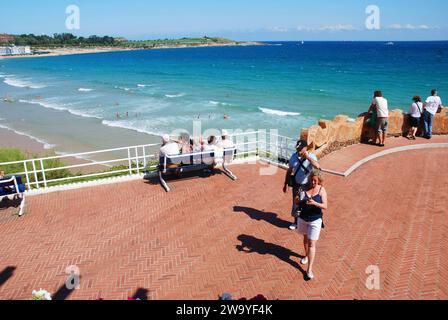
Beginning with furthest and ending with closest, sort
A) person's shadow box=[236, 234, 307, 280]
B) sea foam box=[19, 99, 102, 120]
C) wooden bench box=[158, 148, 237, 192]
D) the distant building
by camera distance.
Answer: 1. the distant building
2. sea foam box=[19, 99, 102, 120]
3. wooden bench box=[158, 148, 237, 192]
4. person's shadow box=[236, 234, 307, 280]

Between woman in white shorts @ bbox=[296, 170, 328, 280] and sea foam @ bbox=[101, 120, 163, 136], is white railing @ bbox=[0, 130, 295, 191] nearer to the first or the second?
woman in white shorts @ bbox=[296, 170, 328, 280]

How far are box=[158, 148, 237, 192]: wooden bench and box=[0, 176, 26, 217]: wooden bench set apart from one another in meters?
3.10

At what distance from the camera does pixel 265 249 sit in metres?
6.66

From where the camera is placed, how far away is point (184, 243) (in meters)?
6.88

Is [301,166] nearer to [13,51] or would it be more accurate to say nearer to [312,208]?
[312,208]

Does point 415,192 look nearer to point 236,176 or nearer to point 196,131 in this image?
point 236,176

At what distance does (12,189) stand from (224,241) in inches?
189

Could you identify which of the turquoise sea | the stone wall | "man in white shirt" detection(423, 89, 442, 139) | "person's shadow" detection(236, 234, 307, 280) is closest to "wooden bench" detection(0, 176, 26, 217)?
"person's shadow" detection(236, 234, 307, 280)

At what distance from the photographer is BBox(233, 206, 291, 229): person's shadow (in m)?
7.54

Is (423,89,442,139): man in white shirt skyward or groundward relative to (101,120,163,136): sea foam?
skyward

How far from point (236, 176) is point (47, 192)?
4724 mm

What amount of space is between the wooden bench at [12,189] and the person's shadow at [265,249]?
4.76 metres

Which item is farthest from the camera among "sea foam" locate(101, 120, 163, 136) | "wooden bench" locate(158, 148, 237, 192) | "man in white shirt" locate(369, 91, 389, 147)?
"sea foam" locate(101, 120, 163, 136)

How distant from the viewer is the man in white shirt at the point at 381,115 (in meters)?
11.7
